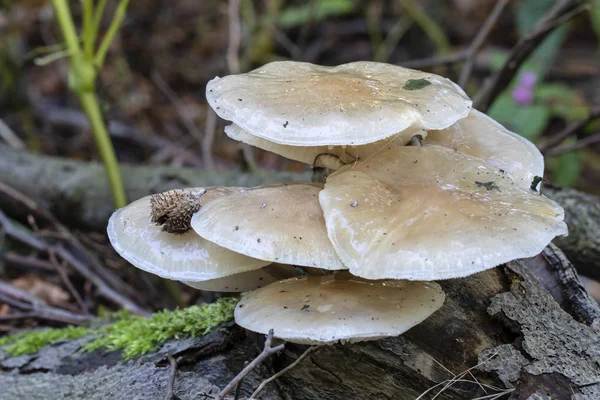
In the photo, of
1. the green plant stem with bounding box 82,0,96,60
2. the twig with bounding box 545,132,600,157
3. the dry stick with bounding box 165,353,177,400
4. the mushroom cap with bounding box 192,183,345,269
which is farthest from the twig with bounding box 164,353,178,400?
the twig with bounding box 545,132,600,157

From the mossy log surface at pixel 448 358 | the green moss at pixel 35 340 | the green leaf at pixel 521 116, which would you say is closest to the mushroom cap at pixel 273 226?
the mossy log surface at pixel 448 358

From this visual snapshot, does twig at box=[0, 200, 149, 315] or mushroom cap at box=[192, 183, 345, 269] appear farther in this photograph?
twig at box=[0, 200, 149, 315]

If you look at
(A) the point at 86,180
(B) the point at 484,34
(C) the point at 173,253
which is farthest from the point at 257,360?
(B) the point at 484,34

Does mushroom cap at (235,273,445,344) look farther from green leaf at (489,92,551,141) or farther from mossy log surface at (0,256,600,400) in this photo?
green leaf at (489,92,551,141)

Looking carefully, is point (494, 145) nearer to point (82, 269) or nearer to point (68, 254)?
point (82, 269)

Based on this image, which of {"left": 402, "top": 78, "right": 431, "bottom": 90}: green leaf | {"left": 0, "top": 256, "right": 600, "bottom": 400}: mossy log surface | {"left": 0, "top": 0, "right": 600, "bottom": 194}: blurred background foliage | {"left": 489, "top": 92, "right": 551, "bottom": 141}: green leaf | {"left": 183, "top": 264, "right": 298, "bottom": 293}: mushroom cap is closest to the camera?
{"left": 0, "top": 256, "right": 600, "bottom": 400}: mossy log surface

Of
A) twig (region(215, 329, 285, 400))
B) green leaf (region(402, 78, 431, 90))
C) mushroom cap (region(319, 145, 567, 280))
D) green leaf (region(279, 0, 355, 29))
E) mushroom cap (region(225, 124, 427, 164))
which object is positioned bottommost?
green leaf (region(279, 0, 355, 29))
